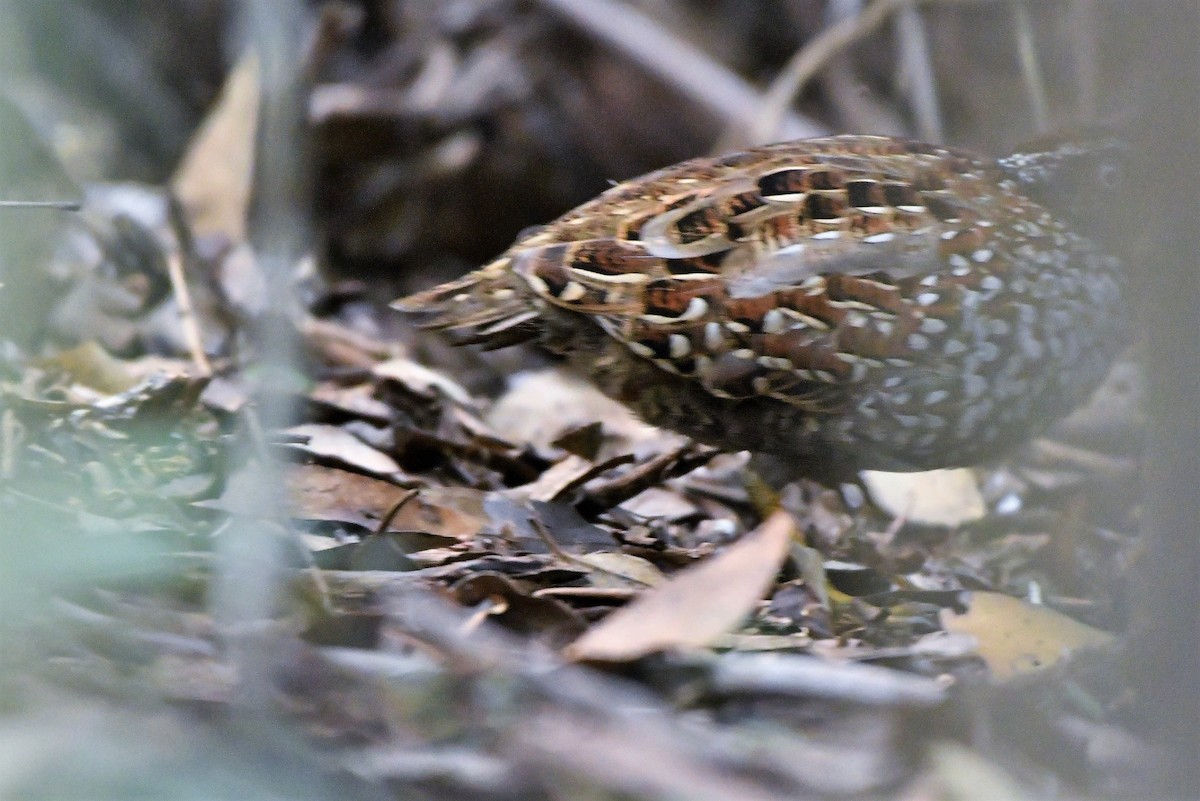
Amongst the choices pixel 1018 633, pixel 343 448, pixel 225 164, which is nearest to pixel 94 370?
pixel 343 448

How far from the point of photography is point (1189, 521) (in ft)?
6.87

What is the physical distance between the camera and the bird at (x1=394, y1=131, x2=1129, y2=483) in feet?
11.2

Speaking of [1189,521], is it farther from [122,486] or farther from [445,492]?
[122,486]

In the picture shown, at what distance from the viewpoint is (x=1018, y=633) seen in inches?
117

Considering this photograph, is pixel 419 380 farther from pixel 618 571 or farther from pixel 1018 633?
pixel 1018 633

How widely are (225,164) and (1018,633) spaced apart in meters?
4.66

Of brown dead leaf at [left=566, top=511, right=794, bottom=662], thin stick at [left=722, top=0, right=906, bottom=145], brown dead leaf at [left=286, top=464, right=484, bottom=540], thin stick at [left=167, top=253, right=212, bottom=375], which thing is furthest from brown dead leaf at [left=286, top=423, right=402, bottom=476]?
thin stick at [left=722, top=0, right=906, bottom=145]

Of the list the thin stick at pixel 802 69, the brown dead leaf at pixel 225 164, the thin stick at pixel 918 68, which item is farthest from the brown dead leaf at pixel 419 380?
the thin stick at pixel 918 68

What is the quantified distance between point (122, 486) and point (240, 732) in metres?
1.62

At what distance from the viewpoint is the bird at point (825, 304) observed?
340cm

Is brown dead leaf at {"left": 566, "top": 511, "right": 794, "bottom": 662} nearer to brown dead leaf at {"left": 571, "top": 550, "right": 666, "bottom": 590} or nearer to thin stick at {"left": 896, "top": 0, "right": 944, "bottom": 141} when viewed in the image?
brown dead leaf at {"left": 571, "top": 550, "right": 666, "bottom": 590}

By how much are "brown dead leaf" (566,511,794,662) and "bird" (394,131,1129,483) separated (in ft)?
3.06

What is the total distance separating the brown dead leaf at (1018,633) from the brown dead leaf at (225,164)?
13.1 ft

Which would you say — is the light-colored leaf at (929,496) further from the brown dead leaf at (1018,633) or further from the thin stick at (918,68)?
the thin stick at (918,68)
